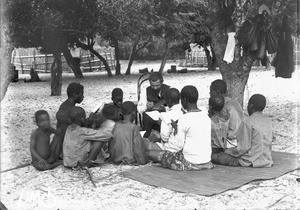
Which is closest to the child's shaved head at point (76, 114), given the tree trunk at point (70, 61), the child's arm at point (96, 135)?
the child's arm at point (96, 135)

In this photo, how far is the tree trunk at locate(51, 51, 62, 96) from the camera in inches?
573

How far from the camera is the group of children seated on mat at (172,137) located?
18.0 feet

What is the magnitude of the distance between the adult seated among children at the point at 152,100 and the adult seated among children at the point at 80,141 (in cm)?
115

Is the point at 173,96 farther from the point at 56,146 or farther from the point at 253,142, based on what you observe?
the point at 56,146

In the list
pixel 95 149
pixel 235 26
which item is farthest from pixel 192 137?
pixel 235 26

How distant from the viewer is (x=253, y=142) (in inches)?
219

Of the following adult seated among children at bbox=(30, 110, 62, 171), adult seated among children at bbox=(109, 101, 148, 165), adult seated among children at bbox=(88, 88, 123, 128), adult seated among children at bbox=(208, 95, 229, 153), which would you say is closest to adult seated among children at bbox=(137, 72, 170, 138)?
adult seated among children at bbox=(88, 88, 123, 128)

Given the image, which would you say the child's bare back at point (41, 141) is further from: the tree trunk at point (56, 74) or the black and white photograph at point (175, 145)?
the tree trunk at point (56, 74)

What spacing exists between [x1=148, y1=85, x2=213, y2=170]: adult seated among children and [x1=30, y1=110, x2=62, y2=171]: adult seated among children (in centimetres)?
170

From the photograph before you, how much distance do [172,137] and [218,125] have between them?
691 millimetres

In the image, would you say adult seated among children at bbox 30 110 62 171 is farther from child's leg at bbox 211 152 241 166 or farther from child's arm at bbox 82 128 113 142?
child's leg at bbox 211 152 241 166

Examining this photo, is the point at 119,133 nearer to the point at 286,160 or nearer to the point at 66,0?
the point at 286,160

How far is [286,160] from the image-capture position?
607 centimetres

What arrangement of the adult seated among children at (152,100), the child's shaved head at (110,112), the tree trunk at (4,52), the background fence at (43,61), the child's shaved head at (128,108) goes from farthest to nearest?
the background fence at (43,61), the adult seated among children at (152,100), the child's shaved head at (110,112), the tree trunk at (4,52), the child's shaved head at (128,108)
